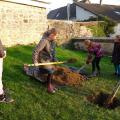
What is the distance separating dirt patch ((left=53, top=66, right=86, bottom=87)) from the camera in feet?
42.0

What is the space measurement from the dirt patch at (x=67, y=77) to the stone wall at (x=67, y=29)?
1053cm

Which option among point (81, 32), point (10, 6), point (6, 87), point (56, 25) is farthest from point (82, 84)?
point (81, 32)

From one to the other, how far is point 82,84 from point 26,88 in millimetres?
2247

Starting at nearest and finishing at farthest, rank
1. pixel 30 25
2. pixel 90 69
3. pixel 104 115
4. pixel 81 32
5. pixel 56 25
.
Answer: pixel 104 115 < pixel 90 69 < pixel 30 25 < pixel 56 25 < pixel 81 32

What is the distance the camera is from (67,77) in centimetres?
1318

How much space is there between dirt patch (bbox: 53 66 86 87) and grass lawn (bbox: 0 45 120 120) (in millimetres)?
300

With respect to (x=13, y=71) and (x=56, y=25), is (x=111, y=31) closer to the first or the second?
(x=56, y=25)

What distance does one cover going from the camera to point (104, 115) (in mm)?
9945

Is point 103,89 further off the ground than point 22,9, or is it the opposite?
point 22,9

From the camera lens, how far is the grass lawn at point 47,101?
945cm

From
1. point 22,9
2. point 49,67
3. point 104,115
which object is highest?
point 22,9

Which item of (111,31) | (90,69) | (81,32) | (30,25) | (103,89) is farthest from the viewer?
(111,31)

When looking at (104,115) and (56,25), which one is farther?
(56,25)

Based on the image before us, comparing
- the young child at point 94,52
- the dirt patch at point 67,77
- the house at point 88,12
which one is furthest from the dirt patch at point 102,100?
the house at point 88,12
